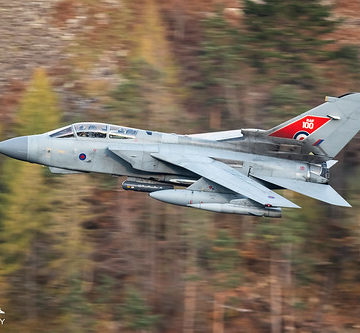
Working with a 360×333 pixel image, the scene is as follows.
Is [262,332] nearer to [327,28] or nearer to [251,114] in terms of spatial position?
[251,114]

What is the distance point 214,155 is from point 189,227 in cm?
1653

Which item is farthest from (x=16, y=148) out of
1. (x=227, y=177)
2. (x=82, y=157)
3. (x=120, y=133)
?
(x=227, y=177)

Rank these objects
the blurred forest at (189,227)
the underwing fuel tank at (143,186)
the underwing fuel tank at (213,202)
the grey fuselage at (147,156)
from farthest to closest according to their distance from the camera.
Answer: the blurred forest at (189,227)
the underwing fuel tank at (143,186)
the grey fuselage at (147,156)
the underwing fuel tank at (213,202)

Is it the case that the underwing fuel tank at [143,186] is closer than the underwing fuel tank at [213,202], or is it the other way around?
the underwing fuel tank at [213,202]

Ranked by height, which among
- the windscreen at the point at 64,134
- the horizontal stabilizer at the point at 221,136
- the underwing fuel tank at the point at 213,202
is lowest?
the underwing fuel tank at the point at 213,202

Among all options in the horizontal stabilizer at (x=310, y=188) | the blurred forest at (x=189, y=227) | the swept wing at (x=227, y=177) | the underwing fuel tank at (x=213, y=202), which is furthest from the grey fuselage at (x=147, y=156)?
the blurred forest at (x=189, y=227)

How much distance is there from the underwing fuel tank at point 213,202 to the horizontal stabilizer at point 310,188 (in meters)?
0.90

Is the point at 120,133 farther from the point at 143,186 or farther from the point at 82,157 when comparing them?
the point at 143,186

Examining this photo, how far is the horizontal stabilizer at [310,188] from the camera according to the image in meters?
22.3

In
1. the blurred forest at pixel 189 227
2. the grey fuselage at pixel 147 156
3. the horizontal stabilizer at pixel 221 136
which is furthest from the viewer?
the blurred forest at pixel 189 227

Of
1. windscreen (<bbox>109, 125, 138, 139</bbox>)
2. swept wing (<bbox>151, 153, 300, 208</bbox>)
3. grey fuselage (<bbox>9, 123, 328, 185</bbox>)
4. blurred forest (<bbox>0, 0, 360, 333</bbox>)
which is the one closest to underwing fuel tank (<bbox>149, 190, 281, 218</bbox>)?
swept wing (<bbox>151, 153, 300, 208</bbox>)

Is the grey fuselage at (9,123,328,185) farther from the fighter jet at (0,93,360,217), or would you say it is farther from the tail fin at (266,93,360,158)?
the tail fin at (266,93,360,158)

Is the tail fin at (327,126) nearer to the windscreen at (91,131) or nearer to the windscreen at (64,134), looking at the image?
the windscreen at (91,131)

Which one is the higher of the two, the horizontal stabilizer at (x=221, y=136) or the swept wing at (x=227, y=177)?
the horizontal stabilizer at (x=221, y=136)
